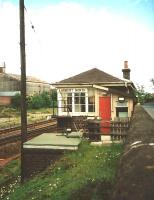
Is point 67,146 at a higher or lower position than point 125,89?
lower

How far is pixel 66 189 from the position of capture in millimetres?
7777

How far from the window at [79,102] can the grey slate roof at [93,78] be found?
3.24 feet

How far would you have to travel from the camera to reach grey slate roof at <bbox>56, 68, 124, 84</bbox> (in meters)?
24.2

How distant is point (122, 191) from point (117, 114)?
19.2 metres

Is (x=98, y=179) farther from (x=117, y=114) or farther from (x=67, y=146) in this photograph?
(x=117, y=114)

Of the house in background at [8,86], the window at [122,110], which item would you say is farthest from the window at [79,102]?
the house in background at [8,86]

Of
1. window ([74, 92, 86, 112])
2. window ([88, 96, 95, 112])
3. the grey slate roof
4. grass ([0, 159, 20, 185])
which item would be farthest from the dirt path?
the grey slate roof

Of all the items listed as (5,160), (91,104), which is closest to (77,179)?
(5,160)

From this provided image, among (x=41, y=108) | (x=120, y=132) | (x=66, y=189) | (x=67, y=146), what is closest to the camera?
(x=66, y=189)

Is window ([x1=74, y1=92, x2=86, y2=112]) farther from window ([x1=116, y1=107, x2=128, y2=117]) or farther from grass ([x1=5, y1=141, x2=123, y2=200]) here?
grass ([x1=5, y1=141, x2=123, y2=200])

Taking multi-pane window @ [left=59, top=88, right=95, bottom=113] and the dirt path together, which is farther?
multi-pane window @ [left=59, top=88, right=95, bottom=113]

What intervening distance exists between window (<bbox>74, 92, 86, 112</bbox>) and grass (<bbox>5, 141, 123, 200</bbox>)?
40.4ft

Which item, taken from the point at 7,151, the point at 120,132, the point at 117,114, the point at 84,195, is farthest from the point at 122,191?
the point at 117,114

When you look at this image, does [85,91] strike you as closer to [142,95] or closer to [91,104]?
[91,104]
